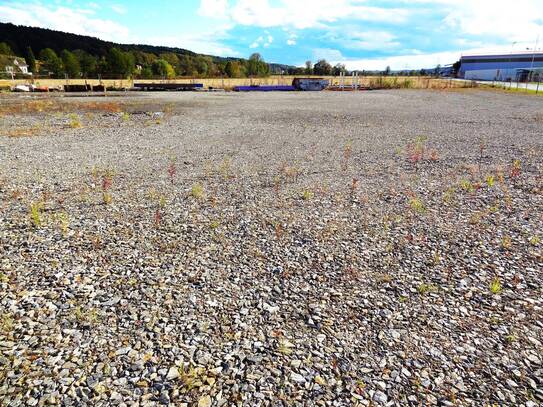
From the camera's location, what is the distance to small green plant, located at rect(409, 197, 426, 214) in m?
9.19

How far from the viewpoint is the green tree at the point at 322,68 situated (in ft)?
429

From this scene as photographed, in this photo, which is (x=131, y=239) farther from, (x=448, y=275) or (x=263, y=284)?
(x=448, y=275)

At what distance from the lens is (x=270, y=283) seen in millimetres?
5961

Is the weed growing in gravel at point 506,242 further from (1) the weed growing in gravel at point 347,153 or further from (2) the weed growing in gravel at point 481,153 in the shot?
(1) the weed growing in gravel at point 347,153

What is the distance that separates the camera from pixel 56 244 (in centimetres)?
709

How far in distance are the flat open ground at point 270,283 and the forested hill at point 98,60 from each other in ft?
331

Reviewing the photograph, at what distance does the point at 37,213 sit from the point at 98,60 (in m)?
130

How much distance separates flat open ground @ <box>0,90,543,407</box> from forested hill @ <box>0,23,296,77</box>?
101 meters

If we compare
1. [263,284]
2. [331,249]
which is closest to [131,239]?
[263,284]

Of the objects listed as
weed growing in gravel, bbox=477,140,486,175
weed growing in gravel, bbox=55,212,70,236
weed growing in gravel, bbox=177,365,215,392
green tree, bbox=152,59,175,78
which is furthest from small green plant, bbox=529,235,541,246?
green tree, bbox=152,59,175,78

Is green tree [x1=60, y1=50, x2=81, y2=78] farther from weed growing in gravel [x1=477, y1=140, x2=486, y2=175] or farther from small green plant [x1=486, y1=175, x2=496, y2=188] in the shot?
small green plant [x1=486, y1=175, x2=496, y2=188]

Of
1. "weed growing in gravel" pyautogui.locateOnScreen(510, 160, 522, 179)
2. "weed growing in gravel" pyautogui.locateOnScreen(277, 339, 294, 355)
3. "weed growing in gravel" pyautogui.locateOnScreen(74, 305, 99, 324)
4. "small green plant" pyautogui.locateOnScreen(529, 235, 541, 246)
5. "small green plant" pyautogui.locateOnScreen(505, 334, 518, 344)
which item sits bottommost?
"weed growing in gravel" pyautogui.locateOnScreen(277, 339, 294, 355)

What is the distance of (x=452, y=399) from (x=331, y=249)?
364cm

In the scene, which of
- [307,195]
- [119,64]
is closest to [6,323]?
[307,195]
